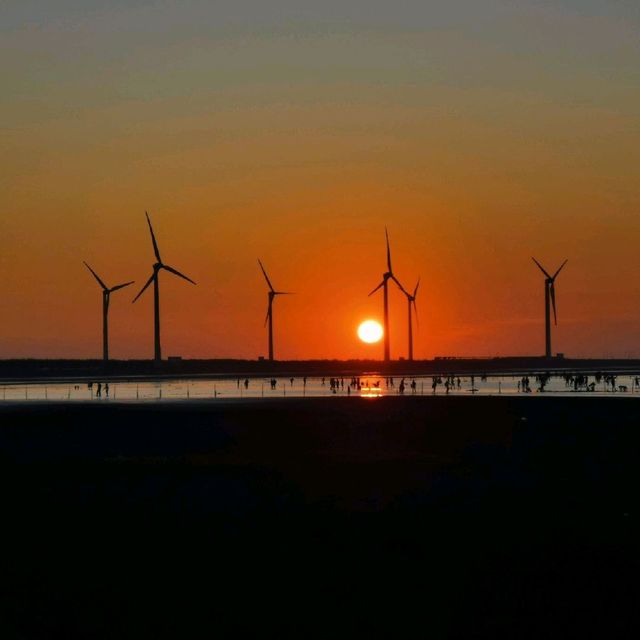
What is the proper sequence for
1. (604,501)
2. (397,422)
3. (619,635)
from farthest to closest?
(397,422) → (604,501) → (619,635)

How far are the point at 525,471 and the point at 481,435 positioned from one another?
21495 millimetres

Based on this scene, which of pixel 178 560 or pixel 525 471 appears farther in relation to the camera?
pixel 525 471

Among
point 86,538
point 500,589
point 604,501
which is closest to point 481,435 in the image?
point 604,501

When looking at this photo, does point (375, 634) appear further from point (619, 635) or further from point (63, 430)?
point (63, 430)

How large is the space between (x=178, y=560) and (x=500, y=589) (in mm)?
7833

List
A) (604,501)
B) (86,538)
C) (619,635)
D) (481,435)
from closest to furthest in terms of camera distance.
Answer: (619,635) → (86,538) → (604,501) → (481,435)

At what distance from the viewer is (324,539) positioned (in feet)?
112

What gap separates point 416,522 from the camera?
1446 inches

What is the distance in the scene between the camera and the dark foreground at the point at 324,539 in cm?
2544

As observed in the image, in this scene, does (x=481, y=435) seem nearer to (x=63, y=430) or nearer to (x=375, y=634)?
(x=63, y=430)

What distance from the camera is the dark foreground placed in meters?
25.4

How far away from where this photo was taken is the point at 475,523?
119 ft

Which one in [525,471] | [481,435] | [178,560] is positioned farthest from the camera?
[481,435]

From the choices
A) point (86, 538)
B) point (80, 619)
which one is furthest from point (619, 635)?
point (86, 538)
